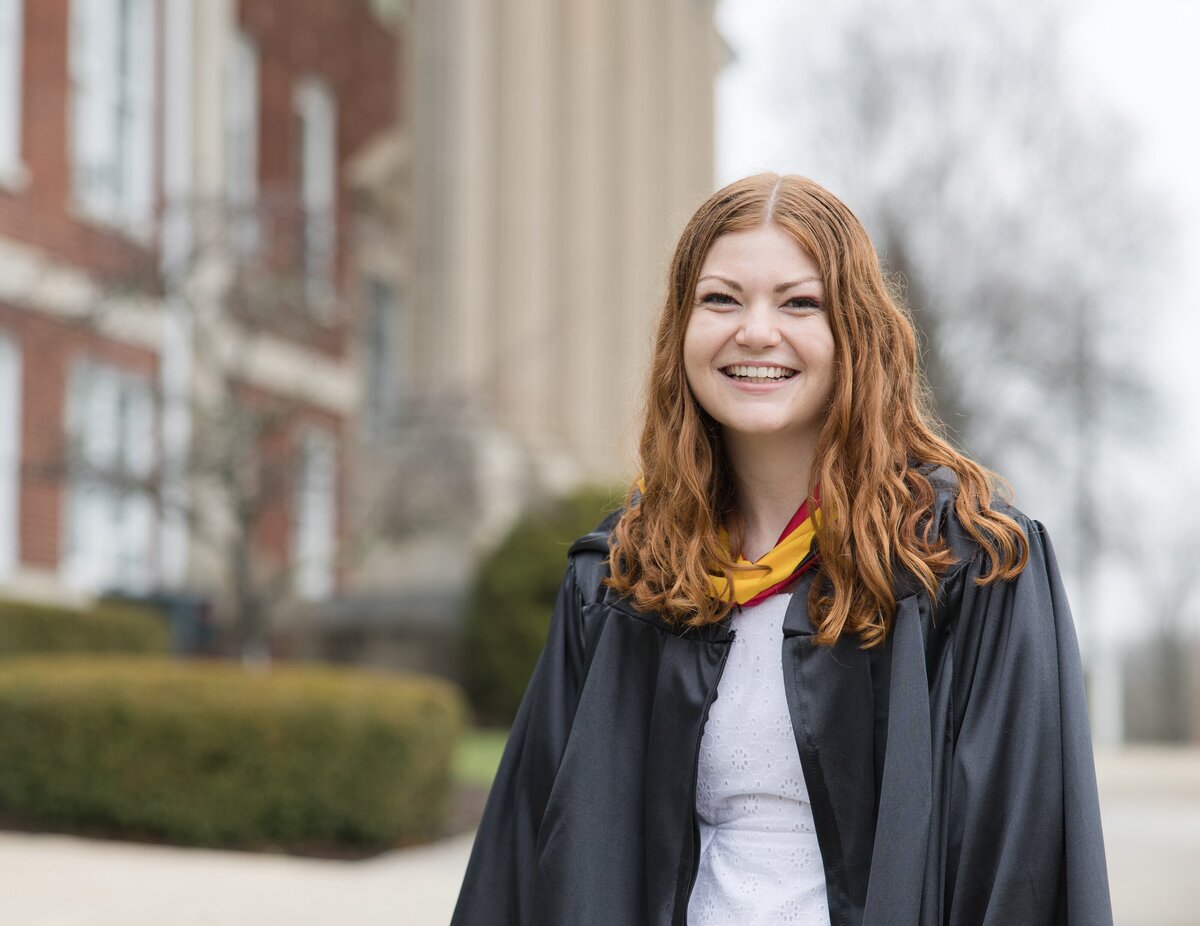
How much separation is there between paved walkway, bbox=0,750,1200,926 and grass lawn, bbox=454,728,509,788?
5.36 feet

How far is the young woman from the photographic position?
7.05 ft

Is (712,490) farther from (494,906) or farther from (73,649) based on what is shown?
(73,649)


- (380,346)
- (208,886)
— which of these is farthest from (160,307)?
(380,346)

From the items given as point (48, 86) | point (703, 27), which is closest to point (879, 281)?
point (48, 86)

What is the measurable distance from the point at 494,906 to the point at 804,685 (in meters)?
0.60

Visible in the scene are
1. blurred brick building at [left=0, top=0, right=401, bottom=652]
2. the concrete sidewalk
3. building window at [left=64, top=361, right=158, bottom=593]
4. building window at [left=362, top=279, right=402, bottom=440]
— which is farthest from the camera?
building window at [left=362, top=279, right=402, bottom=440]

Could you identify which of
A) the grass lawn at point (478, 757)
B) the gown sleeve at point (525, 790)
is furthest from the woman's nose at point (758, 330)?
the grass lawn at point (478, 757)

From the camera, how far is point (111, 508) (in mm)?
13828

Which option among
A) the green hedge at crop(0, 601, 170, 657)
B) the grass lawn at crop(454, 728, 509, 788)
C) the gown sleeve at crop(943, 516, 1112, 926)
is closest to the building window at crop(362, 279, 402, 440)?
the grass lawn at crop(454, 728, 509, 788)

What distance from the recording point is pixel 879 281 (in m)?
2.40

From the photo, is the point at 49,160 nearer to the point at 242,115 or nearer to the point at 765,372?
the point at 242,115

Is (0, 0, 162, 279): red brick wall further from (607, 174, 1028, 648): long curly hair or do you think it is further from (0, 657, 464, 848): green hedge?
(607, 174, 1028, 648): long curly hair

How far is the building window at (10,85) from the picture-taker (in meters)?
13.2

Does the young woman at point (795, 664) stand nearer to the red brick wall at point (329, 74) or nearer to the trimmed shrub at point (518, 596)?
the trimmed shrub at point (518, 596)
